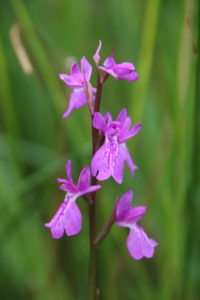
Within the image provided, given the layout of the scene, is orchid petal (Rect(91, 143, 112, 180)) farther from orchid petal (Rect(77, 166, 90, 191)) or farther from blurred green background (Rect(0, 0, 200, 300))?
blurred green background (Rect(0, 0, 200, 300))

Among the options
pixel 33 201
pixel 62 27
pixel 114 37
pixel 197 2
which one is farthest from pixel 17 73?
pixel 197 2

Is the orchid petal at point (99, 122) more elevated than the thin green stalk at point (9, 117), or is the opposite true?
A: the thin green stalk at point (9, 117)

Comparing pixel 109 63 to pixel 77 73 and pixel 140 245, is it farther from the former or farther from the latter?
pixel 140 245

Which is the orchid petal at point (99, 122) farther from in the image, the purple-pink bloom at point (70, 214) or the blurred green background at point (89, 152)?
the blurred green background at point (89, 152)

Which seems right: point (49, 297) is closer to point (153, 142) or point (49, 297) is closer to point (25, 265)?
point (25, 265)

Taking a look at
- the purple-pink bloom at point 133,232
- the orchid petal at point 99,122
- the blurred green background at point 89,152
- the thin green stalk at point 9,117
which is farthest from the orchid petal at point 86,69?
the thin green stalk at point 9,117

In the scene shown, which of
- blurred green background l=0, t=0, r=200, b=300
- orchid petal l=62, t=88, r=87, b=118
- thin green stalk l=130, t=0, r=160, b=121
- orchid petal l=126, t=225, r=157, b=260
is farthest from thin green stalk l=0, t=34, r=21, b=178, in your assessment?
orchid petal l=126, t=225, r=157, b=260

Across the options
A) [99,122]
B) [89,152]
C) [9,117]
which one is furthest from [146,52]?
[99,122]
